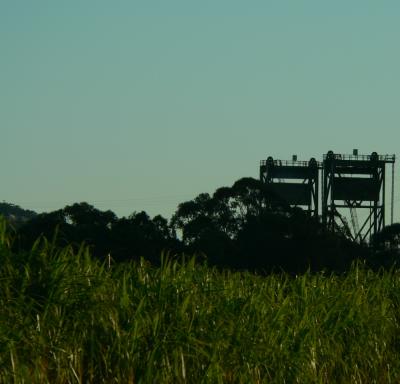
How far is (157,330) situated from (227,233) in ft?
176

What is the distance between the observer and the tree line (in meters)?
51.6

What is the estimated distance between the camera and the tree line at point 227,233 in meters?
51.6

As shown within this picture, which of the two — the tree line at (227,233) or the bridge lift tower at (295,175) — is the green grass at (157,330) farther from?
the bridge lift tower at (295,175)

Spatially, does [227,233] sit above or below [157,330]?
above

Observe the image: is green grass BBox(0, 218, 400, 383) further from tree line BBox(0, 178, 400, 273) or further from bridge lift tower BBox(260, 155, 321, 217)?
bridge lift tower BBox(260, 155, 321, 217)

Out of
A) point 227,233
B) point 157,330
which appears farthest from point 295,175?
point 157,330

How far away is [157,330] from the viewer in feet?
26.6

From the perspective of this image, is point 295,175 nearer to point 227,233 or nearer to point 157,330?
point 227,233

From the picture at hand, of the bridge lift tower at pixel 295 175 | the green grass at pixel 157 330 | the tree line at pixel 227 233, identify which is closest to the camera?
the green grass at pixel 157 330

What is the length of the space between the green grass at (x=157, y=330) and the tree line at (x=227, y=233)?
3697cm

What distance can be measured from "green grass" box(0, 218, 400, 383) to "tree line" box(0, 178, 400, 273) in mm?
36969

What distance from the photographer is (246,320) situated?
9203mm

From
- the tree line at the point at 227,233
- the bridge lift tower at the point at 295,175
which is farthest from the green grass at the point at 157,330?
the bridge lift tower at the point at 295,175

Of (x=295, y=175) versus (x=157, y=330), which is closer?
(x=157, y=330)
